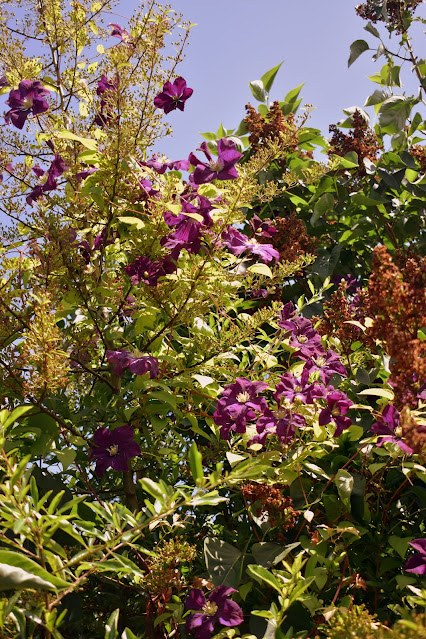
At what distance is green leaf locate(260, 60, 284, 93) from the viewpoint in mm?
2730

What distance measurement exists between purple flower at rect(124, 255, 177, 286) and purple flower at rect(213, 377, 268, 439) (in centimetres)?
35

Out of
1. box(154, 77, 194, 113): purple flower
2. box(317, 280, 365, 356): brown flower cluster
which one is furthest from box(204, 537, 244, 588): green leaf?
box(154, 77, 194, 113): purple flower

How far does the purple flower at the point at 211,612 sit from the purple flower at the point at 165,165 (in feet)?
3.65

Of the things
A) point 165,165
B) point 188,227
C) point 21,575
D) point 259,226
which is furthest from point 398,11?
point 21,575

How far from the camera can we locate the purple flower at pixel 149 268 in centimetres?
155

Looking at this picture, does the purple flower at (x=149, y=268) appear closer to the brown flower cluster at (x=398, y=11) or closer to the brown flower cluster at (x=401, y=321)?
the brown flower cluster at (x=401, y=321)

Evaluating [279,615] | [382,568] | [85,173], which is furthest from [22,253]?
[382,568]

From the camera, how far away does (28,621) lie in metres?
1.06

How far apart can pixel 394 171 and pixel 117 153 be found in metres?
1.54

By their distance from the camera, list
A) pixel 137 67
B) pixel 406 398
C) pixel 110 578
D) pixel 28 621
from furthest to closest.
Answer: pixel 137 67 < pixel 110 578 < pixel 28 621 < pixel 406 398

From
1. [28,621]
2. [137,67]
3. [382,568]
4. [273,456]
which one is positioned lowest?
[382,568]

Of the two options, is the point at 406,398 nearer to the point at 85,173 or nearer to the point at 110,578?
the point at 110,578

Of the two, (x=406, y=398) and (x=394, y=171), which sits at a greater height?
(x=394, y=171)

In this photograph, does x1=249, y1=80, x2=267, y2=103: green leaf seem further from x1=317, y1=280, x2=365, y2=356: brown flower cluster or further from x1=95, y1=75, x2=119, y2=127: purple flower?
x1=317, y1=280, x2=365, y2=356: brown flower cluster
